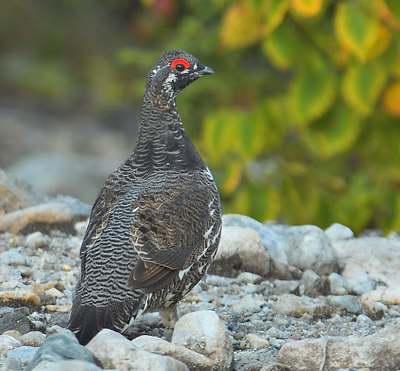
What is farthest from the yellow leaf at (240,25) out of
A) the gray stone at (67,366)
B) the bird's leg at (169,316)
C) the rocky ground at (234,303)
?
the gray stone at (67,366)

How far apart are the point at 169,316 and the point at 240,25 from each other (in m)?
5.31

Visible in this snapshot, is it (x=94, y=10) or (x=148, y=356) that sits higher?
(x=94, y=10)

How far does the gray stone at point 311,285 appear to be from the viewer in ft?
28.3

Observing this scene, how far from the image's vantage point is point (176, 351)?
6.50m

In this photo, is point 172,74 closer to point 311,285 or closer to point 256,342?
point 311,285

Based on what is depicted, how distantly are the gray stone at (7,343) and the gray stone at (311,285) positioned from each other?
2466 mm

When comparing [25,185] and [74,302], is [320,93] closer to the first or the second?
[25,185]

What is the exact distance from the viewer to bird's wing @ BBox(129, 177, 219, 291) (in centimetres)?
723

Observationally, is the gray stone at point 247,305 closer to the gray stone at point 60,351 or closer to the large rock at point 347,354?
the large rock at point 347,354

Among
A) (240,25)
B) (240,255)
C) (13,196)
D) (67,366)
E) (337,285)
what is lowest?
(67,366)

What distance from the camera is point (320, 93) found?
12125 millimetres

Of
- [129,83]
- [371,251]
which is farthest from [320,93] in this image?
[129,83]

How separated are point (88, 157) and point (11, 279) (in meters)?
13.9

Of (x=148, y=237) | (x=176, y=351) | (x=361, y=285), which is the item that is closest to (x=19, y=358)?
(x=176, y=351)
